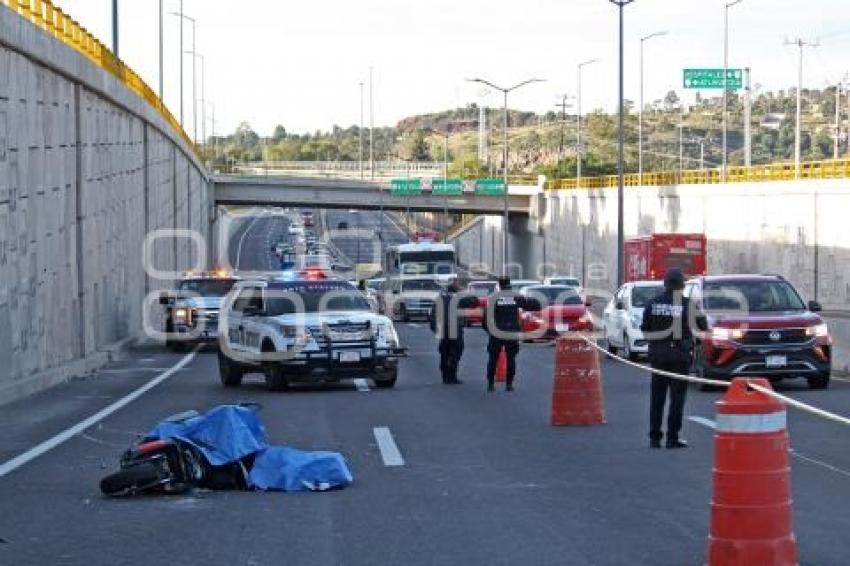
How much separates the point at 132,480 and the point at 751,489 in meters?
5.80

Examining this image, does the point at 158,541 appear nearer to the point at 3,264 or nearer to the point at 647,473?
the point at 647,473

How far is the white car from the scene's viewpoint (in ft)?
104

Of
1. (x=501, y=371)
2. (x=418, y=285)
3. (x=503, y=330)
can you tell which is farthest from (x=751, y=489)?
(x=418, y=285)

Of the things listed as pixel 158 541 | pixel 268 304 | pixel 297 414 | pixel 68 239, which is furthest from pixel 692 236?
pixel 158 541

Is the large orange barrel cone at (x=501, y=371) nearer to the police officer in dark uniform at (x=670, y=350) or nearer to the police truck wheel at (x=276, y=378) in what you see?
the police truck wheel at (x=276, y=378)

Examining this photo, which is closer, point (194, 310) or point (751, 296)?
point (751, 296)

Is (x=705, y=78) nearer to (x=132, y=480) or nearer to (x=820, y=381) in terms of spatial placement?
(x=820, y=381)

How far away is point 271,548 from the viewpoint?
32.9ft

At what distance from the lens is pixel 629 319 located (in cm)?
3195

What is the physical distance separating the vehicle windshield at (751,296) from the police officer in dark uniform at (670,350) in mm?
8216

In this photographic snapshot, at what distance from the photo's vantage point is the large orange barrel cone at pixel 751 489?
8172 millimetres

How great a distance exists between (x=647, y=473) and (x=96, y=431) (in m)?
7.29

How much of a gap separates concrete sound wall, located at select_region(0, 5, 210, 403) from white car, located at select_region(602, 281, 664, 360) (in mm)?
10834

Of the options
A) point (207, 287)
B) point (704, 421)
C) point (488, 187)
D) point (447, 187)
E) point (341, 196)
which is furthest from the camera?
point (341, 196)
